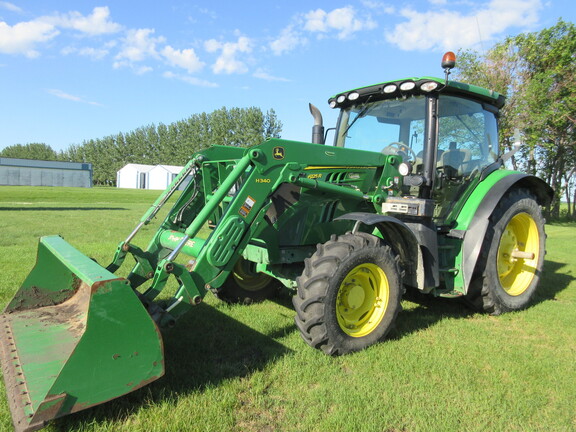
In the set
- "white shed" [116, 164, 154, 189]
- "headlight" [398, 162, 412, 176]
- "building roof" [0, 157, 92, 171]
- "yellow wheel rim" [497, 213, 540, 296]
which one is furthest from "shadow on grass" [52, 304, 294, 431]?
"building roof" [0, 157, 92, 171]

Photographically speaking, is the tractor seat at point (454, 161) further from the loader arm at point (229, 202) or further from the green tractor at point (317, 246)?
the loader arm at point (229, 202)

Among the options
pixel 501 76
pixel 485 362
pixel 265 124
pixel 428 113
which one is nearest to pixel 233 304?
pixel 485 362

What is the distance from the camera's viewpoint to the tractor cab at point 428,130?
15.1 feet

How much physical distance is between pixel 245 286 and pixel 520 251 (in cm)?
362

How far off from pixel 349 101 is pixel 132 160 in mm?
79799

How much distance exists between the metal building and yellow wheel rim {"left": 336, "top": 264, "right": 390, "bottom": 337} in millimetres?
67643

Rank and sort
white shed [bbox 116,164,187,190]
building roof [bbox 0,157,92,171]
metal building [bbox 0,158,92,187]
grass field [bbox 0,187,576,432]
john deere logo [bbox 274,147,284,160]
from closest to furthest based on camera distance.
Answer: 1. grass field [bbox 0,187,576,432]
2. john deere logo [bbox 274,147,284,160]
3. metal building [bbox 0,158,92,187]
4. building roof [bbox 0,157,92,171]
5. white shed [bbox 116,164,187,190]

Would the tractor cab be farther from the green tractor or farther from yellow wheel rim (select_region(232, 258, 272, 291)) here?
yellow wheel rim (select_region(232, 258, 272, 291))

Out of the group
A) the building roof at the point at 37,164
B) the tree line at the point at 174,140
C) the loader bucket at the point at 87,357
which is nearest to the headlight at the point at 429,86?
the loader bucket at the point at 87,357

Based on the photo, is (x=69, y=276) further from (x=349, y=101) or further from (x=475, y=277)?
(x=475, y=277)

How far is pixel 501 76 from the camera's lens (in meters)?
19.0

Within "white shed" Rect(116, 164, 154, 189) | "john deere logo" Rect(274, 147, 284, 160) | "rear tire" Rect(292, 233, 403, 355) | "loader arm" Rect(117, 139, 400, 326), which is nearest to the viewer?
"loader arm" Rect(117, 139, 400, 326)

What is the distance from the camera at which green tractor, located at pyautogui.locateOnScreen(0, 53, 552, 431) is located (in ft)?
8.61

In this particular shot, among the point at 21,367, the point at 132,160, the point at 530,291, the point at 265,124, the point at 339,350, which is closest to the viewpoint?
the point at 21,367
